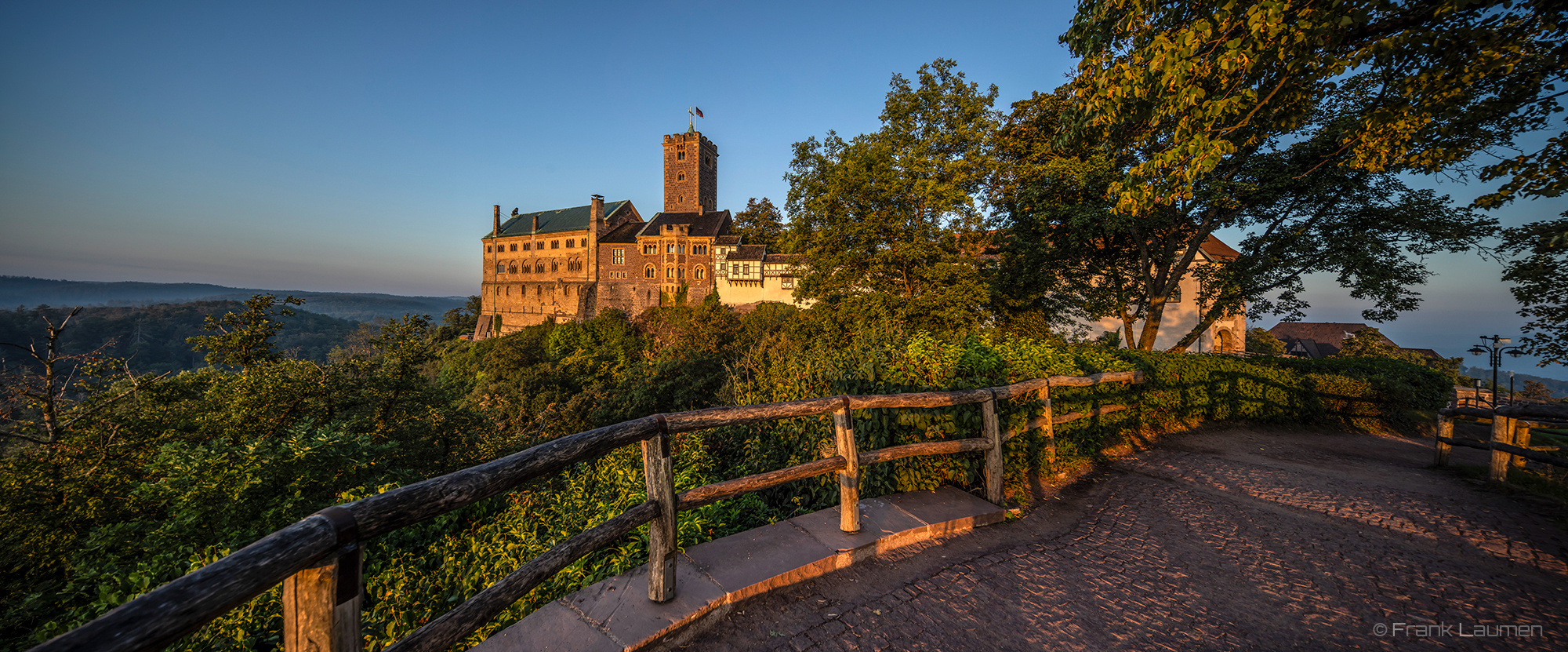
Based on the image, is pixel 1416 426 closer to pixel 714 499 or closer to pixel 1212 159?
pixel 1212 159

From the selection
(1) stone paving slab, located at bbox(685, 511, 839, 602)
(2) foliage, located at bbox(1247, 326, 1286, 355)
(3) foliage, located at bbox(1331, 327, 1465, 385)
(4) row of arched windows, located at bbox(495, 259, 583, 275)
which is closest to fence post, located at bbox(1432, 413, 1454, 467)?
(1) stone paving slab, located at bbox(685, 511, 839, 602)

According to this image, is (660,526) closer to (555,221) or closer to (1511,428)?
(1511,428)

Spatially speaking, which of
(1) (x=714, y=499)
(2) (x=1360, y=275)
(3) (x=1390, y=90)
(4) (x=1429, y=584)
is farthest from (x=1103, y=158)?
(1) (x=714, y=499)

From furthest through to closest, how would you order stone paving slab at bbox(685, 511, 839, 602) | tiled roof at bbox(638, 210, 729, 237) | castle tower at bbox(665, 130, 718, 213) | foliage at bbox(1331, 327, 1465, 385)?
castle tower at bbox(665, 130, 718, 213)
tiled roof at bbox(638, 210, 729, 237)
foliage at bbox(1331, 327, 1465, 385)
stone paving slab at bbox(685, 511, 839, 602)

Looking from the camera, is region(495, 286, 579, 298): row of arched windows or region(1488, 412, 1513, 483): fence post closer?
region(1488, 412, 1513, 483): fence post

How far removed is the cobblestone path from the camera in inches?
107

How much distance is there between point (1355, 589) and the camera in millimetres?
3225

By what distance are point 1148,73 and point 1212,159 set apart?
0.84 m

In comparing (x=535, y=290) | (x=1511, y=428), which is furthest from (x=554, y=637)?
(x=535, y=290)

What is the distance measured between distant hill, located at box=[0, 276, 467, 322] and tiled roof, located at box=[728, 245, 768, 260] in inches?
1383

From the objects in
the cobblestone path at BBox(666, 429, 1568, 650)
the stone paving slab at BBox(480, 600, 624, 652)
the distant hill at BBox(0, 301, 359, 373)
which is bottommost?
the distant hill at BBox(0, 301, 359, 373)

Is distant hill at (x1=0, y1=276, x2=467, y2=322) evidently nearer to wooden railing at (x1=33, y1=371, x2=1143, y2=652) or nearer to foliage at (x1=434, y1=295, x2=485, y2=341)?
foliage at (x1=434, y1=295, x2=485, y2=341)

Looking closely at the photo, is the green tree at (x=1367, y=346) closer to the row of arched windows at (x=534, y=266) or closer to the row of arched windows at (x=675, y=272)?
the row of arched windows at (x=675, y=272)

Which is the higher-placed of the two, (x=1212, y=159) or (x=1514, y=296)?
(x=1212, y=159)
